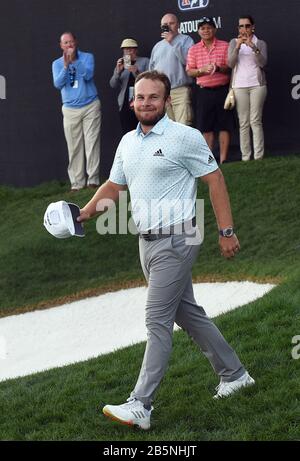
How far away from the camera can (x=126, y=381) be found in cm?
802

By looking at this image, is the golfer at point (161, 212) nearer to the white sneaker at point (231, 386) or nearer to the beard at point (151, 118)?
the beard at point (151, 118)

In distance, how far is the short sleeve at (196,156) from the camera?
267 inches

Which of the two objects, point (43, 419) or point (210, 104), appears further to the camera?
point (210, 104)

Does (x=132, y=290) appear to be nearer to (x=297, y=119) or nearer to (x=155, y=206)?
(x=297, y=119)

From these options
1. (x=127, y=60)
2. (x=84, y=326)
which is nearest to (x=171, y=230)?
(x=84, y=326)

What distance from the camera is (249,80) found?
15250 mm

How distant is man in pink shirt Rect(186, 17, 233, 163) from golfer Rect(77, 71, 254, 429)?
8.44 meters

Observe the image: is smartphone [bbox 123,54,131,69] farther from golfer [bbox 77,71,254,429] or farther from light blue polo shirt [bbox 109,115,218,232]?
light blue polo shirt [bbox 109,115,218,232]

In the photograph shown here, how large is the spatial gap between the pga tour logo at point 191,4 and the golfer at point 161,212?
377 inches

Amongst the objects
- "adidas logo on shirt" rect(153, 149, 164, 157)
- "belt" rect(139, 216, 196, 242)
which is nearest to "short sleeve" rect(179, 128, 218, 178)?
"adidas logo on shirt" rect(153, 149, 164, 157)

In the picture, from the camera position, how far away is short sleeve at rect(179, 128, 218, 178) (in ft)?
22.3

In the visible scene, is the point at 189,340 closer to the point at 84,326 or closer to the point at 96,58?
the point at 84,326

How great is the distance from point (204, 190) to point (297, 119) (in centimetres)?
166

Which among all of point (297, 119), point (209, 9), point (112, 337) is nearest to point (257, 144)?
point (297, 119)
